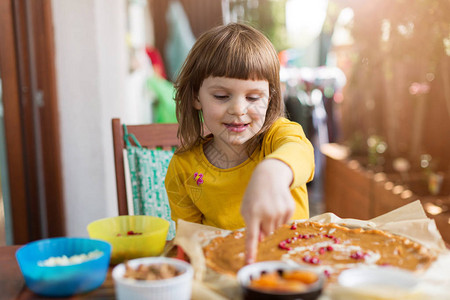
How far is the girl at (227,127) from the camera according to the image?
1150mm

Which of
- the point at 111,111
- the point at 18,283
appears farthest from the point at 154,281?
the point at 111,111

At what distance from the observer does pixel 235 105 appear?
1134 mm

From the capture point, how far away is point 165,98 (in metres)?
4.08

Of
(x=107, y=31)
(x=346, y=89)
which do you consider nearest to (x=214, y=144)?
(x=107, y=31)

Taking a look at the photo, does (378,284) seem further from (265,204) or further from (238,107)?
(238,107)

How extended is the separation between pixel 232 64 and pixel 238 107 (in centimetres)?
11

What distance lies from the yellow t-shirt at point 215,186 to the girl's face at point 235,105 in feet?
0.29

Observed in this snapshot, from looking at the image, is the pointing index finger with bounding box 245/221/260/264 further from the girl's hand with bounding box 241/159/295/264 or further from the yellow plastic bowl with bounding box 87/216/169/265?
the yellow plastic bowl with bounding box 87/216/169/265

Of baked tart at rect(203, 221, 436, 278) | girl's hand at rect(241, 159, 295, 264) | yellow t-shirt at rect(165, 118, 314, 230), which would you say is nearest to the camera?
girl's hand at rect(241, 159, 295, 264)

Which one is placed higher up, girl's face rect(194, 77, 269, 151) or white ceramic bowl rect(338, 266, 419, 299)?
girl's face rect(194, 77, 269, 151)

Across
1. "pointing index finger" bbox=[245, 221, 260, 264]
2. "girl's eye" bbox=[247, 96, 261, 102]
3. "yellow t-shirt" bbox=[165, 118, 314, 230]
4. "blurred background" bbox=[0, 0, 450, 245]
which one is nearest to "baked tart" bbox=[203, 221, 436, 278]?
"pointing index finger" bbox=[245, 221, 260, 264]

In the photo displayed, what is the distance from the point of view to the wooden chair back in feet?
5.35

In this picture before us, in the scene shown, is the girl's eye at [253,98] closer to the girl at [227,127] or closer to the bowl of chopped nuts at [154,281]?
the girl at [227,127]

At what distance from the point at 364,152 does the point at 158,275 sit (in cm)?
337
